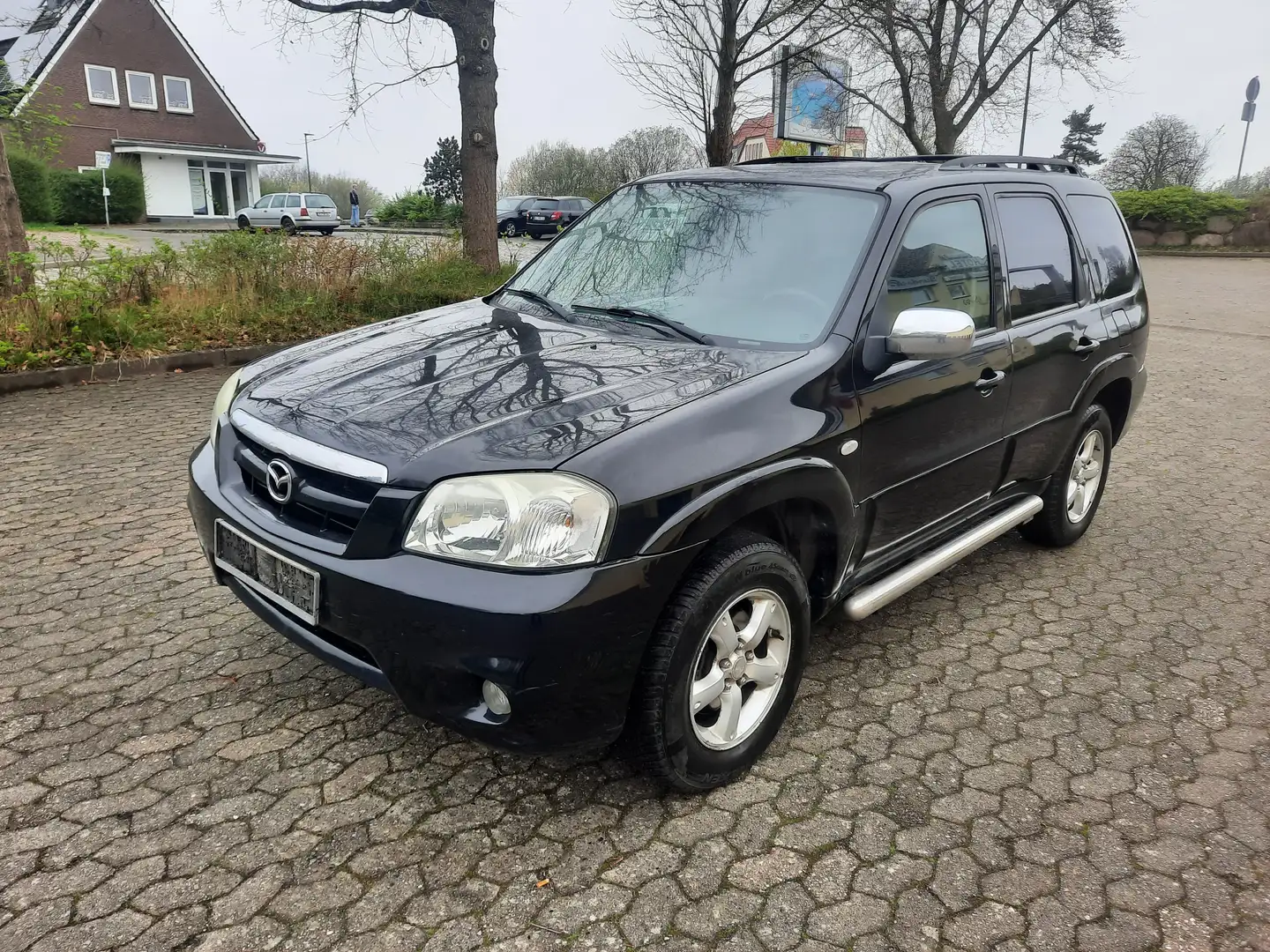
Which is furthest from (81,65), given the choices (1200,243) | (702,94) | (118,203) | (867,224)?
(867,224)

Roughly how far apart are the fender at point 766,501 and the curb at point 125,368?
716cm

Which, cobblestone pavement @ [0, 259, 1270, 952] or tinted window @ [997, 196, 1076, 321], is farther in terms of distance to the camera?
tinted window @ [997, 196, 1076, 321]

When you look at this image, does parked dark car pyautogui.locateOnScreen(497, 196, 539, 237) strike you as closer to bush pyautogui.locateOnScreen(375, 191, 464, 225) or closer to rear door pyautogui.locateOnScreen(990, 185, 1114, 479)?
bush pyautogui.locateOnScreen(375, 191, 464, 225)

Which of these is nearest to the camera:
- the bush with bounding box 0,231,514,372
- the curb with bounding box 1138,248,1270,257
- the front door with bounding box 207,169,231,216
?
the bush with bounding box 0,231,514,372

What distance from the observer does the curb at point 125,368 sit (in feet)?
25.3

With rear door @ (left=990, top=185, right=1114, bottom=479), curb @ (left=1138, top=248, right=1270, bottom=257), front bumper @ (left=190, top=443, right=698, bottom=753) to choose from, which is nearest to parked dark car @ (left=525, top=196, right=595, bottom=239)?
curb @ (left=1138, top=248, right=1270, bottom=257)

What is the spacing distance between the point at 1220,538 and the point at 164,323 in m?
8.99

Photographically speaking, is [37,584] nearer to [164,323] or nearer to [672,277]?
[672,277]

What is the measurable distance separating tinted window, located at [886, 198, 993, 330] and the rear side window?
3.56 feet

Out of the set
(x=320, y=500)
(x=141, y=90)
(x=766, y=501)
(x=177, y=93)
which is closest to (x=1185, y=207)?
(x=766, y=501)

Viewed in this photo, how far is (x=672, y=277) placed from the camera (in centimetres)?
353

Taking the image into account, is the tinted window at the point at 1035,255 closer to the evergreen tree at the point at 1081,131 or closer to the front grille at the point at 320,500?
the front grille at the point at 320,500

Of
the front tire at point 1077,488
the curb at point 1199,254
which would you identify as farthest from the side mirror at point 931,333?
the curb at point 1199,254

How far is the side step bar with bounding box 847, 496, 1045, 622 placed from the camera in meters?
3.30
